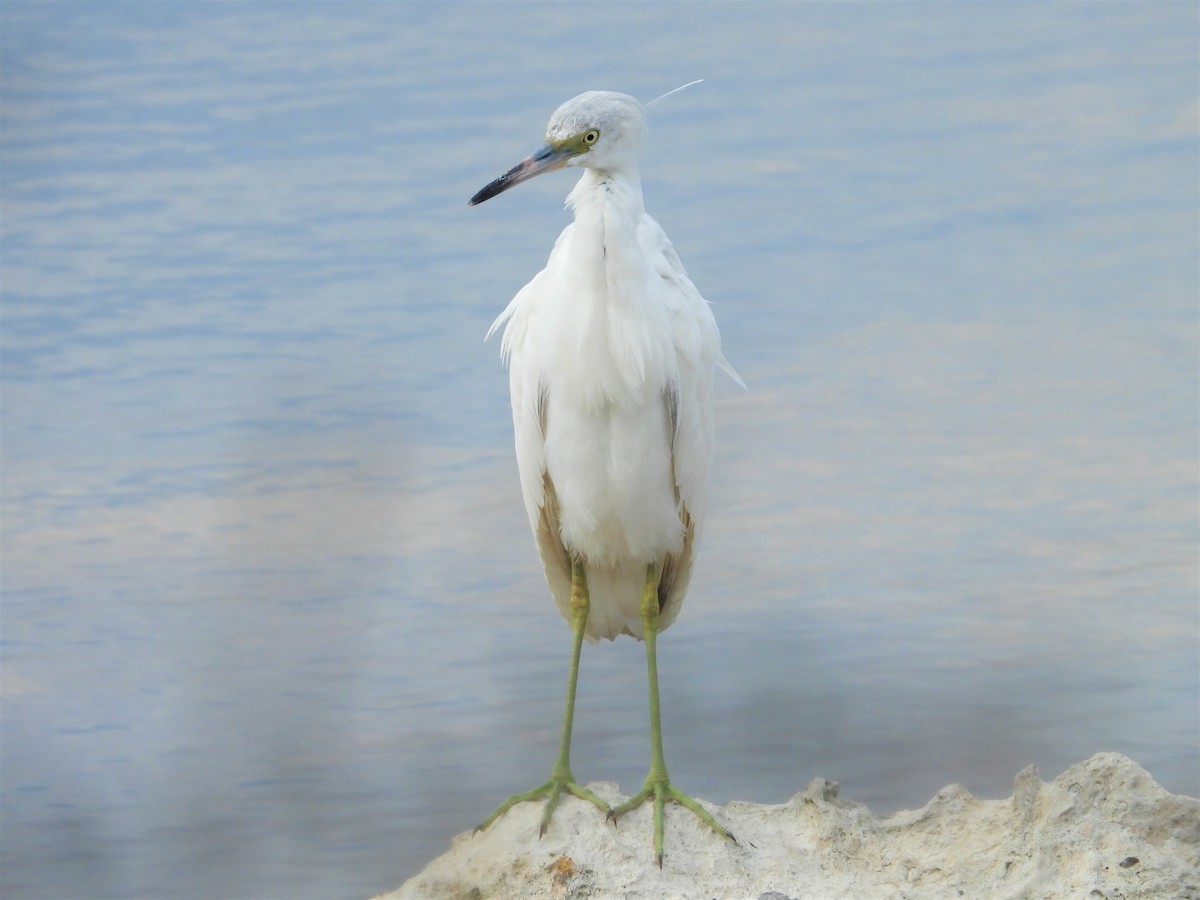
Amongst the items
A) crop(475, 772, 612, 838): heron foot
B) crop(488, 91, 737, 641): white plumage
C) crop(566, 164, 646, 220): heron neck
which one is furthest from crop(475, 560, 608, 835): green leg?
A: crop(566, 164, 646, 220): heron neck

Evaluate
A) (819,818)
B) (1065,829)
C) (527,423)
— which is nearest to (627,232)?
(527,423)

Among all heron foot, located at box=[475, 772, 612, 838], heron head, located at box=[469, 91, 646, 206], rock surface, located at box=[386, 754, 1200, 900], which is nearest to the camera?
rock surface, located at box=[386, 754, 1200, 900]

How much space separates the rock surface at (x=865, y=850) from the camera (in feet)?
11.5

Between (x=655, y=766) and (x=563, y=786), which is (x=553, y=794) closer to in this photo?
(x=563, y=786)

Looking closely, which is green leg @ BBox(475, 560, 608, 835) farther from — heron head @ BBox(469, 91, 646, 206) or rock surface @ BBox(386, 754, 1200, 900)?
heron head @ BBox(469, 91, 646, 206)

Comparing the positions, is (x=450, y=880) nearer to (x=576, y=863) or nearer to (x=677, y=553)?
(x=576, y=863)

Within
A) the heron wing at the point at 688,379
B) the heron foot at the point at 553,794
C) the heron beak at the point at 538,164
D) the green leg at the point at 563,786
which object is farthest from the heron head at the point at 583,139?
the heron foot at the point at 553,794

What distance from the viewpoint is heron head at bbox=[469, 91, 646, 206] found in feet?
11.9

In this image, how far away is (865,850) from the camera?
371cm

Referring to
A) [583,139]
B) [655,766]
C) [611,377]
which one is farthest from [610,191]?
[655,766]

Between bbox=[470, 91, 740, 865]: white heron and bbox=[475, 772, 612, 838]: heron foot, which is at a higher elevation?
bbox=[470, 91, 740, 865]: white heron

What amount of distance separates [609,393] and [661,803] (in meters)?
1.03

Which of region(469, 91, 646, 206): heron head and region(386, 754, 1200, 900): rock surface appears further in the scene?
region(469, 91, 646, 206): heron head

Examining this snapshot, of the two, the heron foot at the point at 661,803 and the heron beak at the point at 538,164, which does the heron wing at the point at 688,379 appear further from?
the heron foot at the point at 661,803
